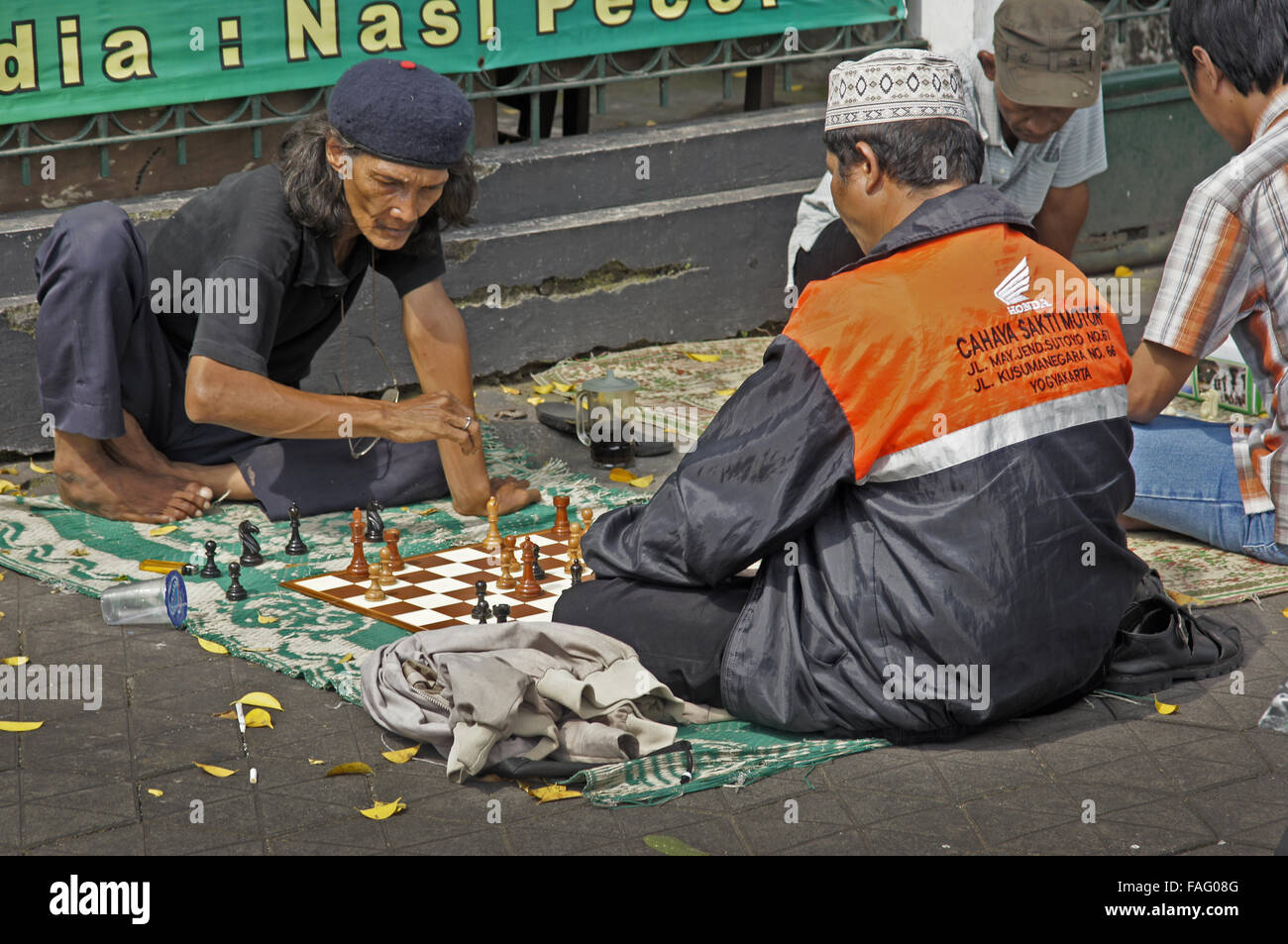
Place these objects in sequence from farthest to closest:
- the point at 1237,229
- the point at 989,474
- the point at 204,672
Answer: the point at 204,672
the point at 1237,229
the point at 989,474

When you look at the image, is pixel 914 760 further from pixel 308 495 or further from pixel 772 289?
pixel 772 289

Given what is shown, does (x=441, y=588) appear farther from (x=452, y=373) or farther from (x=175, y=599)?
(x=452, y=373)

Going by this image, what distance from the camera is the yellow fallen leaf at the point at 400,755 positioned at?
3.83 m

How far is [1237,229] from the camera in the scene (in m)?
3.98

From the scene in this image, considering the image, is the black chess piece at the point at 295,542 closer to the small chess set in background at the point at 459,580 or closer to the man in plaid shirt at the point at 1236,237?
the small chess set in background at the point at 459,580

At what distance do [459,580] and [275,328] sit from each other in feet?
3.48

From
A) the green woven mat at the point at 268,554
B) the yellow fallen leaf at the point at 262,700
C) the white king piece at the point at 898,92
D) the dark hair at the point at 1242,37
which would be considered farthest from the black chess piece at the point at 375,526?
the dark hair at the point at 1242,37

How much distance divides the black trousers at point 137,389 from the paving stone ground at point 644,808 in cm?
142

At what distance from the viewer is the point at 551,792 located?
3.65 m

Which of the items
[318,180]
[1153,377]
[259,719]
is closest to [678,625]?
[259,719]

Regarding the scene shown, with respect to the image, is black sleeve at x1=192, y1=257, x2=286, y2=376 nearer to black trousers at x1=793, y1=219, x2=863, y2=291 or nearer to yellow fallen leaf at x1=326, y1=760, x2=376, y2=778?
yellow fallen leaf at x1=326, y1=760, x2=376, y2=778

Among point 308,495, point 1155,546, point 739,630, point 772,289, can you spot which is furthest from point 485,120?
point 739,630

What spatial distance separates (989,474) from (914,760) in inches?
26.7
